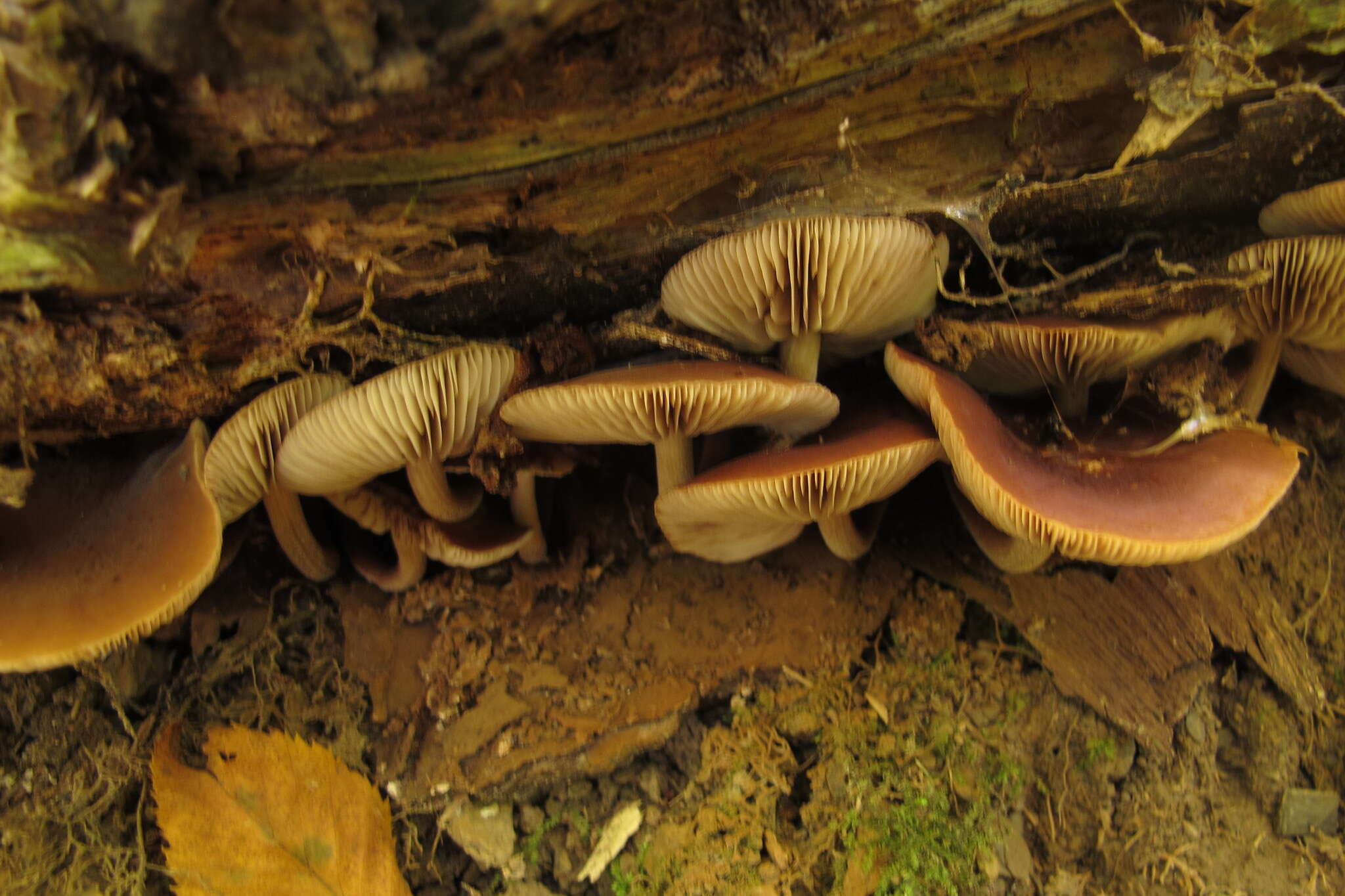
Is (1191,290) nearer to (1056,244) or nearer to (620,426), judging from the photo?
(1056,244)

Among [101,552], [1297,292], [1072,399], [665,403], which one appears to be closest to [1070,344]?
[1072,399]

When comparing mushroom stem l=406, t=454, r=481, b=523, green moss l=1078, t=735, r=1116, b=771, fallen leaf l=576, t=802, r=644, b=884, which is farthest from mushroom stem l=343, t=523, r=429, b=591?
green moss l=1078, t=735, r=1116, b=771

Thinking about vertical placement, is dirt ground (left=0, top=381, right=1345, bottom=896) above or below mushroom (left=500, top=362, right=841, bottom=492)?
below

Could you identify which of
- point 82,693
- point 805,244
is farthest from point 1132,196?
point 82,693

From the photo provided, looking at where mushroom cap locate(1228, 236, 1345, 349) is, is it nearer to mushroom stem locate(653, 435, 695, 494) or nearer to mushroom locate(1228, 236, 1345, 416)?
mushroom locate(1228, 236, 1345, 416)

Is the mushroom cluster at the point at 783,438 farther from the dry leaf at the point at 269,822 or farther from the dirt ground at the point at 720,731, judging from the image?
the dry leaf at the point at 269,822

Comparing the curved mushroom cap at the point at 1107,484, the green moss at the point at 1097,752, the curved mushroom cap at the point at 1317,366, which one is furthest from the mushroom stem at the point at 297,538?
the curved mushroom cap at the point at 1317,366
